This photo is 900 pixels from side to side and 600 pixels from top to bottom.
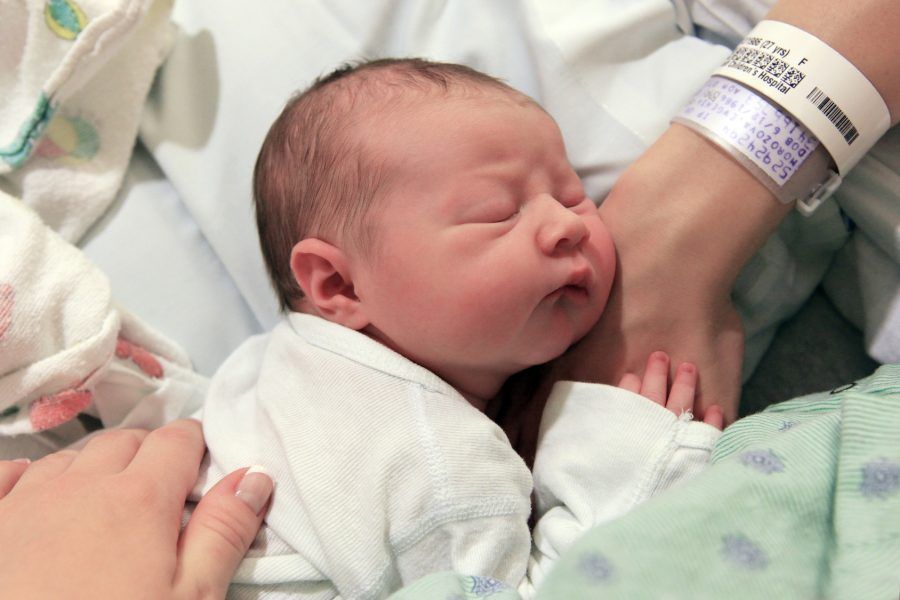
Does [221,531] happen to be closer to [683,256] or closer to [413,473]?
[413,473]

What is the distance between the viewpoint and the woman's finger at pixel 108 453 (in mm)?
858

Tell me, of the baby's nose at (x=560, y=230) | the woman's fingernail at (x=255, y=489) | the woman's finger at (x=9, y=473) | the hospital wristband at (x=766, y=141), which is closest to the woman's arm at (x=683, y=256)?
the hospital wristband at (x=766, y=141)

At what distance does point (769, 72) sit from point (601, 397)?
0.43 m

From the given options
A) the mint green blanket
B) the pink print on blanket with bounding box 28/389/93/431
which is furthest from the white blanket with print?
the mint green blanket

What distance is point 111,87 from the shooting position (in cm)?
118

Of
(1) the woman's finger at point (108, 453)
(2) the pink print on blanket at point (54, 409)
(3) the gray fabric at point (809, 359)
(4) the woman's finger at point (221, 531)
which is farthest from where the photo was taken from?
(3) the gray fabric at point (809, 359)

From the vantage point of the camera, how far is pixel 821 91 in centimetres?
87

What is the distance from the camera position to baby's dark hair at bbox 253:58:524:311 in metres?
0.89

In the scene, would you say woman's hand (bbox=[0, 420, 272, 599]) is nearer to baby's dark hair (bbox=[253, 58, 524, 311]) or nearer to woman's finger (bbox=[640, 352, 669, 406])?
baby's dark hair (bbox=[253, 58, 524, 311])

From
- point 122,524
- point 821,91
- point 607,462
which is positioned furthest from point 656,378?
point 122,524

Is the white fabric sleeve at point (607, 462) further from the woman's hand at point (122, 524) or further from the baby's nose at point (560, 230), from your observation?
the woman's hand at point (122, 524)

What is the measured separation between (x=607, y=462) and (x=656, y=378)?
0.44 feet

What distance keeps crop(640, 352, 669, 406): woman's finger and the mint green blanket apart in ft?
0.67

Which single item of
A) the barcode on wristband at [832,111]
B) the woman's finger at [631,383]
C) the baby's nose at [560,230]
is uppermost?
the barcode on wristband at [832,111]
